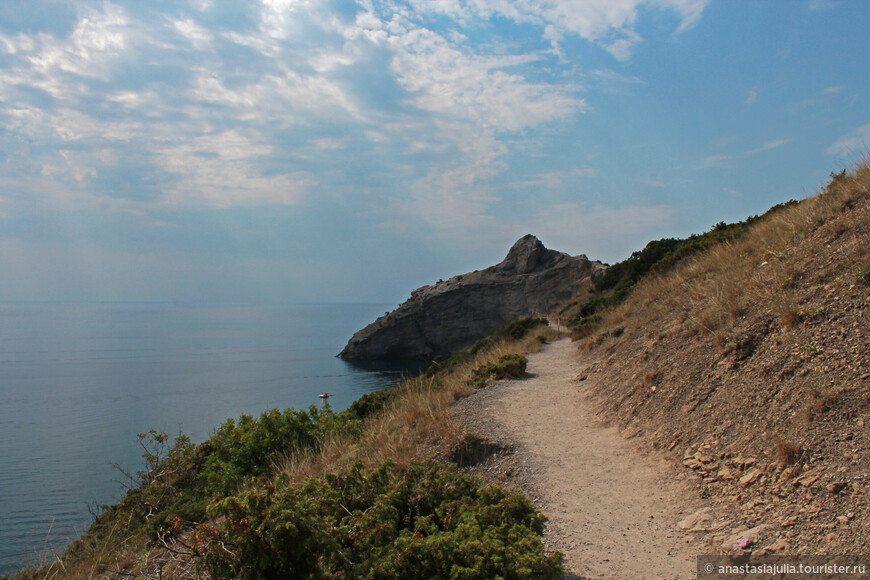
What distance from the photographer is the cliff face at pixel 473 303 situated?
183ft

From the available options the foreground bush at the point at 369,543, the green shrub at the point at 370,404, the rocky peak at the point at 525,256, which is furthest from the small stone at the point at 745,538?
the rocky peak at the point at 525,256

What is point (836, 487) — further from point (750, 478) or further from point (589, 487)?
point (589, 487)

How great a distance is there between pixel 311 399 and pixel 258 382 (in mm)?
10198

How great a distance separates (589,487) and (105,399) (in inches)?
1589

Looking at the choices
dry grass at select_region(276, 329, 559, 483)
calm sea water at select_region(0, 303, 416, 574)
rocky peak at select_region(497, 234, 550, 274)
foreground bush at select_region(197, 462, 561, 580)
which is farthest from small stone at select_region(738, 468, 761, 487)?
rocky peak at select_region(497, 234, 550, 274)

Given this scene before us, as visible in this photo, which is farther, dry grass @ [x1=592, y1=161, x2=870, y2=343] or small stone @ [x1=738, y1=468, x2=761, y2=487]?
dry grass @ [x1=592, y1=161, x2=870, y2=343]

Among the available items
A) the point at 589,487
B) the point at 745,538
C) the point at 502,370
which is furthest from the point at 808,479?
the point at 502,370

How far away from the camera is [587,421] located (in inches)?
326

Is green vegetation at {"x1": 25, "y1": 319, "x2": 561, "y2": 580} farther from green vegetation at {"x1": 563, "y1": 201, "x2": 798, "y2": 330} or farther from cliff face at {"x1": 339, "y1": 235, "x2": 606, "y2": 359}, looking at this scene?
cliff face at {"x1": 339, "y1": 235, "x2": 606, "y2": 359}

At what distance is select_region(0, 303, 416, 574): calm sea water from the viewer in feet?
54.9

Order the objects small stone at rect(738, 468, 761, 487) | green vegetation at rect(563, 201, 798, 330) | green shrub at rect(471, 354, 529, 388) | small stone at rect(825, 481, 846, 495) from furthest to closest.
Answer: green vegetation at rect(563, 201, 798, 330), green shrub at rect(471, 354, 529, 388), small stone at rect(738, 468, 761, 487), small stone at rect(825, 481, 846, 495)

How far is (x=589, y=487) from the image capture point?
553 centimetres

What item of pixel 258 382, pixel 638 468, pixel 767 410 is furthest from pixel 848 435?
pixel 258 382

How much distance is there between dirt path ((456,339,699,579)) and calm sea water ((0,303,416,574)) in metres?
6.73
